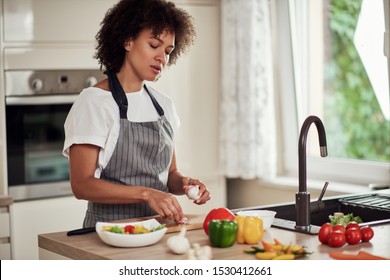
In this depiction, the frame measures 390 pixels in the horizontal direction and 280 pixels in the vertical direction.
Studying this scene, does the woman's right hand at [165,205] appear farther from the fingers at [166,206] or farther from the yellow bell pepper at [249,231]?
the yellow bell pepper at [249,231]

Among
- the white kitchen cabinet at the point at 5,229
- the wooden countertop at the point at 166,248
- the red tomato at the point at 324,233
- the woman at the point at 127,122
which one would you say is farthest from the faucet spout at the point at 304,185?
the white kitchen cabinet at the point at 5,229

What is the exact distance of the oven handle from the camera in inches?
134

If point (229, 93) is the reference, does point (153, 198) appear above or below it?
below

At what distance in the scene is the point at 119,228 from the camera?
2027 mm

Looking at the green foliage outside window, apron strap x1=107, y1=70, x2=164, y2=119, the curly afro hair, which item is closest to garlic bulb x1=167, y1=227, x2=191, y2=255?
apron strap x1=107, y1=70, x2=164, y2=119

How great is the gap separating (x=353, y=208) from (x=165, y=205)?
85 cm

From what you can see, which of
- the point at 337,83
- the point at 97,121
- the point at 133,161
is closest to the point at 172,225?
the point at 133,161

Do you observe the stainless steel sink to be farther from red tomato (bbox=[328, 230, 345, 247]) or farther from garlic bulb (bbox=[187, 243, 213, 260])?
garlic bulb (bbox=[187, 243, 213, 260])

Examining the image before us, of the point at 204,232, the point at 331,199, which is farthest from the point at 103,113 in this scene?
the point at 331,199

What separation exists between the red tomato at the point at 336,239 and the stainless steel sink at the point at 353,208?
0.41 metres

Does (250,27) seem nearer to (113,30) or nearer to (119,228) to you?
(113,30)

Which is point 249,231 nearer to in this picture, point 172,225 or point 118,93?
point 172,225

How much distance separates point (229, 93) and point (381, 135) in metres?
1.08

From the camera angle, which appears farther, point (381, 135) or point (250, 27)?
point (381, 135)
